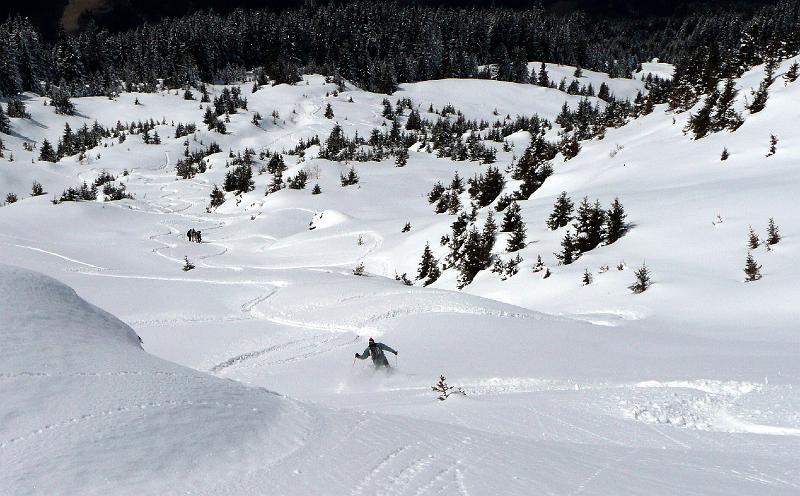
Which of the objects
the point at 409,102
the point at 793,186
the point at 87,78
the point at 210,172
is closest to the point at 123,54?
the point at 87,78

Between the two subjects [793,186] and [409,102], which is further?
[409,102]

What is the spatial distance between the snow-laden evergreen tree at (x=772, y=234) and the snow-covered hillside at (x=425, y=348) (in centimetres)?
20

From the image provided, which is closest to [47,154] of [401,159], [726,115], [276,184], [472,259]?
[276,184]

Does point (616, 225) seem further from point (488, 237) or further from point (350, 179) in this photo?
point (350, 179)

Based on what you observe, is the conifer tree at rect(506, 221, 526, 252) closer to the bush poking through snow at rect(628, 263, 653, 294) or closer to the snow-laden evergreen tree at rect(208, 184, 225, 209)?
the bush poking through snow at rect(628, 263, 653, 294)

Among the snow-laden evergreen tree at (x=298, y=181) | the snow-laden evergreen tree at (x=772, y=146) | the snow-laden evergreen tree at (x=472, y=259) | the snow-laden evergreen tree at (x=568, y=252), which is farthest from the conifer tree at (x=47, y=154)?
the snow-laden evergreen tree at (x=772, y=146)

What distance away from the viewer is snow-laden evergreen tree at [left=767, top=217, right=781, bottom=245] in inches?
507

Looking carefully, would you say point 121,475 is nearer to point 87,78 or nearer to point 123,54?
point 87,78

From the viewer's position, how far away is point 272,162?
48.2m

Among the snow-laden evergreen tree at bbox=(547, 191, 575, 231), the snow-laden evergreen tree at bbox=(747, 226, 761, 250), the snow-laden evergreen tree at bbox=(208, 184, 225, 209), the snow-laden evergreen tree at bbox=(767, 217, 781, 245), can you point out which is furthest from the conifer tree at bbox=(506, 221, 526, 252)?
the snow-laden evergreen tree at bbox=(208, 184, 225, 209)

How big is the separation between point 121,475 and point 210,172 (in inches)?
1885

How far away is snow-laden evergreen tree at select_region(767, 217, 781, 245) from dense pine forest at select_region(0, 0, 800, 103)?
58.4 metres

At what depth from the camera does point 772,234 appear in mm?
12945

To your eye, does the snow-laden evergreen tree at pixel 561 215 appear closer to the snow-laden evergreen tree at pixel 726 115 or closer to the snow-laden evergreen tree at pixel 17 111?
the snow-laden evergreen tree at pixel 726 115
